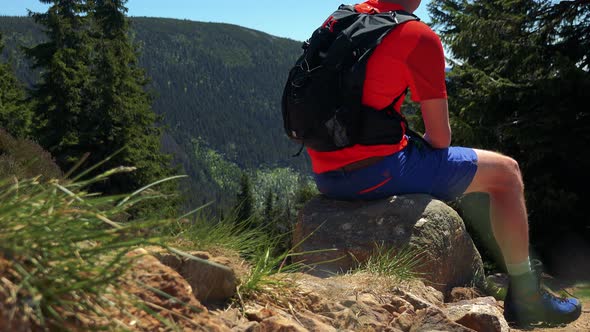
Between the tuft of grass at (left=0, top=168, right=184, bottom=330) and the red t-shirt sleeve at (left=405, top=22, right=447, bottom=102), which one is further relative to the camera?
the red t-shirt sleeve at (left=405, top=22, right=447, bottom=102)

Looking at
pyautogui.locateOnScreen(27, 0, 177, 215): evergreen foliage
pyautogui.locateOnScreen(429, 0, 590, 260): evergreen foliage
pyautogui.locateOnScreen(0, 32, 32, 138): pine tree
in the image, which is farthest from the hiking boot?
pyautogui.locateOnScreen(0, 32, 32, 138): pine tree

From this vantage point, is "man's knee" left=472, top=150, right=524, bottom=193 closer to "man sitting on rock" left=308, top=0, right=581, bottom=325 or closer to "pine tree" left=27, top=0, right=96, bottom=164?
"man sitting on rock" left=308, top=0, right=581, bottom=325

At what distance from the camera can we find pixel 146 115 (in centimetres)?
2917

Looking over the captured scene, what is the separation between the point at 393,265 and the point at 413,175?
64 cm

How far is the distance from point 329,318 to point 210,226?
0.74m

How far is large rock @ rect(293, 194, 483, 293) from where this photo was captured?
363 cm

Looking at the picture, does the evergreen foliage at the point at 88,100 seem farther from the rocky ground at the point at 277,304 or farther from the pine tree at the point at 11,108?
the rocky ground at the point at 277,304

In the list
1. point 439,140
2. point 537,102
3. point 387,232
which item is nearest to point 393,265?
point 387,232

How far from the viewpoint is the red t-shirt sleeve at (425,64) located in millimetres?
3249

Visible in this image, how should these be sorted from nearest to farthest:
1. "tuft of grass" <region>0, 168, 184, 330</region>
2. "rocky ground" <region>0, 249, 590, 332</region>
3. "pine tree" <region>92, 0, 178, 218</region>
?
"tuft of grass" <region>0, 168, 184, 330</region> < "rocky ground" <region>0, 249, 590, 332</region> < "pine tree" <region>92, 0, 178, 218</region>

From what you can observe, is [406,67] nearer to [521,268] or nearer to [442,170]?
[442,170]

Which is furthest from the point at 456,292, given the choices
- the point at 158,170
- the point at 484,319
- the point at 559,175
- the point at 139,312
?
the point at 158,170

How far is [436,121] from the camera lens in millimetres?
3408

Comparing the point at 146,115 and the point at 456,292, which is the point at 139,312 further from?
the point at 146,115
